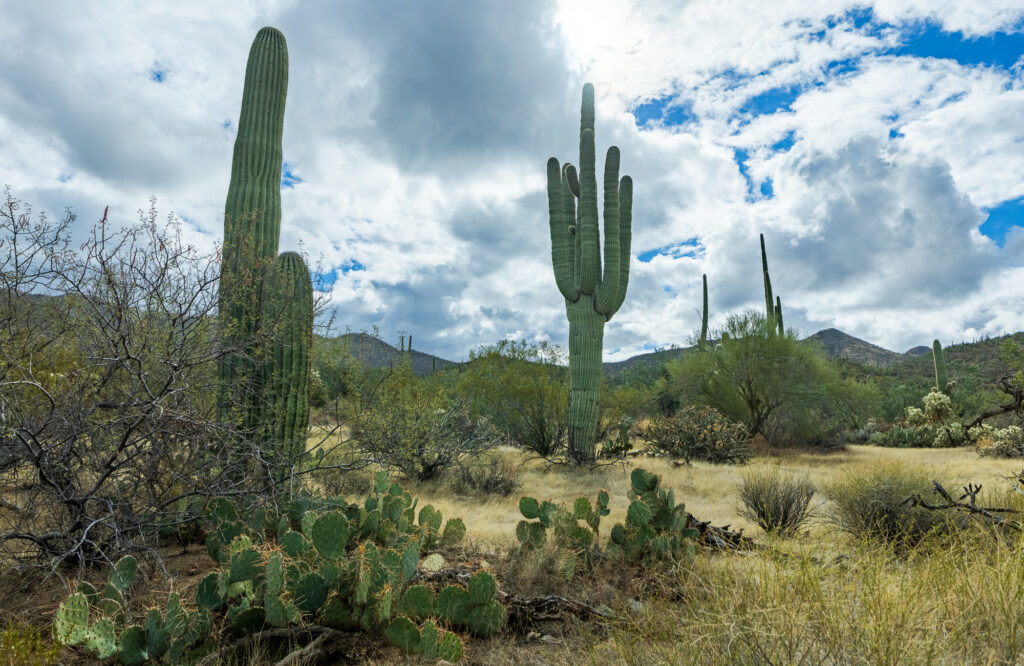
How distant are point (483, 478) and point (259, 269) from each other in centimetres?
478

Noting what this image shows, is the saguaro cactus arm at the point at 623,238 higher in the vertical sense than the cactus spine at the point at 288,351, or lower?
higher

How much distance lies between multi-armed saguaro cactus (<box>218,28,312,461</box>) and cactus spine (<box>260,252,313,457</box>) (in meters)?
A: 0.01

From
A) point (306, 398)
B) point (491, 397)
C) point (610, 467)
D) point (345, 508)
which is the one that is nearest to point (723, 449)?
point (610, 467)

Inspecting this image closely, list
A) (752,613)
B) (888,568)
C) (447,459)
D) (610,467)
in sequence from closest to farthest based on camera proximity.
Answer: (752,613)
(888,568)
(447,459)
(610,467)

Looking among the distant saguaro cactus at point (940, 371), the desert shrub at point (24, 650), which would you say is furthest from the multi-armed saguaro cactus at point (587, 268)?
the distant saguaro cactus at point (940, 371)

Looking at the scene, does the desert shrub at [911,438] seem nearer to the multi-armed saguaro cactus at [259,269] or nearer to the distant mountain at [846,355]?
the distant mountain at [846,355]

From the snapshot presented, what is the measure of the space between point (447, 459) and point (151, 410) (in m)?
6.12

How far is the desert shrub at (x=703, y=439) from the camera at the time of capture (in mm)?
13516

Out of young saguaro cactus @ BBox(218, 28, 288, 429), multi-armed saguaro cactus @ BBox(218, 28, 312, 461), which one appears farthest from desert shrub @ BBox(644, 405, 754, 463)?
young saguaro cactus @ BBox(218, 28, 288, 429)

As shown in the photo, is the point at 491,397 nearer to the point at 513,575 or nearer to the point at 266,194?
the point at 266,194

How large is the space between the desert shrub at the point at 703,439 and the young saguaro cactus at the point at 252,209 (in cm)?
960

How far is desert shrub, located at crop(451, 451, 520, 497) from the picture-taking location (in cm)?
935

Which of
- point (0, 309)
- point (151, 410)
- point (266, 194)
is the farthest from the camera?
point (266, 194)

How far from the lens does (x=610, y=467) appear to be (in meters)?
11.9
